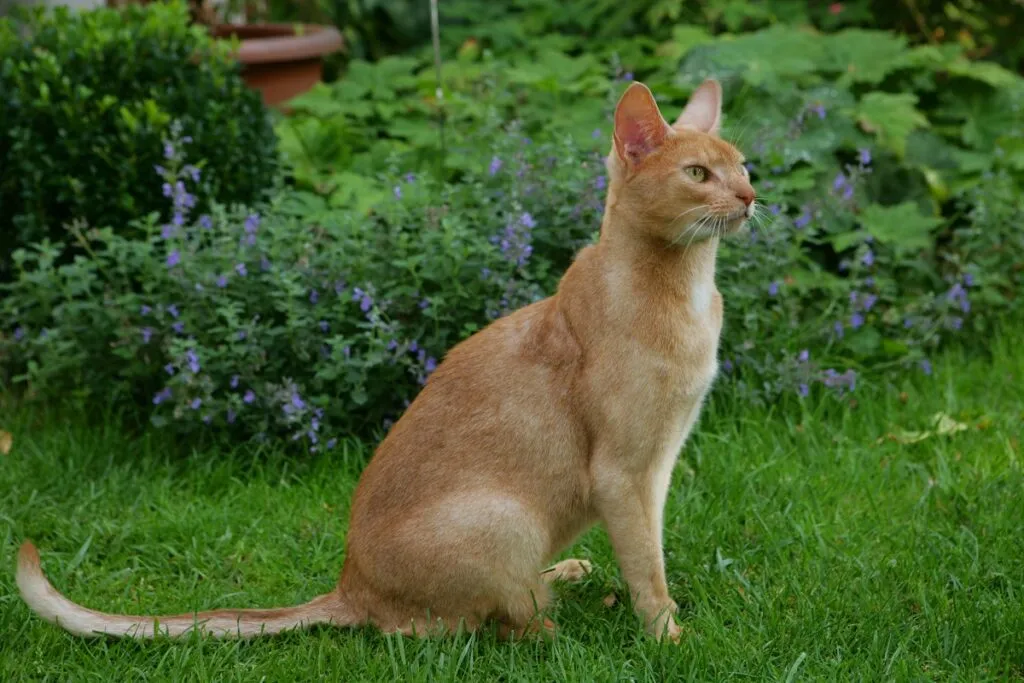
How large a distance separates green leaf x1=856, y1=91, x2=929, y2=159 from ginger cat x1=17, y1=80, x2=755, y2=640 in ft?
8.68

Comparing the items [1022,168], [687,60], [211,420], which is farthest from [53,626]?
[1022,168]

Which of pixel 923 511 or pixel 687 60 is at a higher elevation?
pixel 687 60

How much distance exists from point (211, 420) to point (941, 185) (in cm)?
352

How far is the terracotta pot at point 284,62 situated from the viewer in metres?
6.58

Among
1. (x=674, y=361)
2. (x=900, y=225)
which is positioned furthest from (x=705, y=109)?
(x=900, y=225)

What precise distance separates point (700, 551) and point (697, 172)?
4.02ft

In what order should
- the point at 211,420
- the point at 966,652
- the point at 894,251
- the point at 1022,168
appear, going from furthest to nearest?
the point at 1022,168 → the point at 894,251 → the point at 211,420 → the point at 966,652

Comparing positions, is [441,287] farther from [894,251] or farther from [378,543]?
[894,251]

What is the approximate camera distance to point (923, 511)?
12.5 ft

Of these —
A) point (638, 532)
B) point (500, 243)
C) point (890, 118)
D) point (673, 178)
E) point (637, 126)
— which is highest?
point (637, 126)

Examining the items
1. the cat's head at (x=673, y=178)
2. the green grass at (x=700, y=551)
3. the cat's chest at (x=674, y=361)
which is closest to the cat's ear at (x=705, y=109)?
the cat's head at (x=673, y=178)

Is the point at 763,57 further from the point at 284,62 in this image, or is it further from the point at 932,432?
the point at 284,62

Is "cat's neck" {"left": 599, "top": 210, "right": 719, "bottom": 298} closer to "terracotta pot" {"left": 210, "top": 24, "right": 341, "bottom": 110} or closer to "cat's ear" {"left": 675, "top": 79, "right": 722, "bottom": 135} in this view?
"cat's ear" {"left": 675, "top": 79, "right": 722, "bottom": 135}

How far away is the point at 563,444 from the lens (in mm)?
3145
